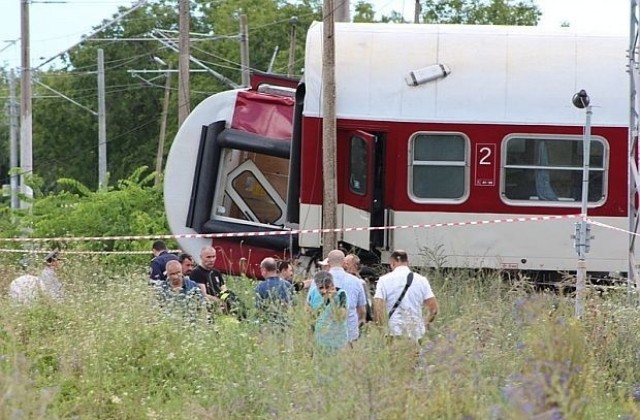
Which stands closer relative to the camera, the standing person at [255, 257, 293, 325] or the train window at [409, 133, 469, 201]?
the standing person at [255, 257, 293, 325]

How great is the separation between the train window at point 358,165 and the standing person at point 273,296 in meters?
4.54

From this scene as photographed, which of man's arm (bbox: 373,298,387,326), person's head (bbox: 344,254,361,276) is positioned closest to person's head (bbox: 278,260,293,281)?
person's head (bbox: 344,254,361,276)

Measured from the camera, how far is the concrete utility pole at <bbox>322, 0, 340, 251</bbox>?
17.4m

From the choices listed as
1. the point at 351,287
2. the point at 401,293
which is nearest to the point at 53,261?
the point at 351,287

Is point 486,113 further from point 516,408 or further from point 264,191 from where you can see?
point 516,408

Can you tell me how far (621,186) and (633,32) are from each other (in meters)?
3.75

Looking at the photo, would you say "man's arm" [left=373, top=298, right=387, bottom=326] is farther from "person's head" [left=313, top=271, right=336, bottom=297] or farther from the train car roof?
the train car roof

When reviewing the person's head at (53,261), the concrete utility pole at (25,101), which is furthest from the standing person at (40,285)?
the concrete utility pole at (25,101)

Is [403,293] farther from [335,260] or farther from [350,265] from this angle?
[350,265]

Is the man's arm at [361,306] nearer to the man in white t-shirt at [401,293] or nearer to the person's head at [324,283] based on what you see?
the man in white t-shirt at [401,293]

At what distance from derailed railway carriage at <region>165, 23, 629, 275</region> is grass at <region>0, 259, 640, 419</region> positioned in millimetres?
3109

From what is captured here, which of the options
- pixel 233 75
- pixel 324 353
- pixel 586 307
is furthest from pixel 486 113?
pixel 233 75

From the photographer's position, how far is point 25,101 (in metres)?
32.8

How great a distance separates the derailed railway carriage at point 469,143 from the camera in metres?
17.0
